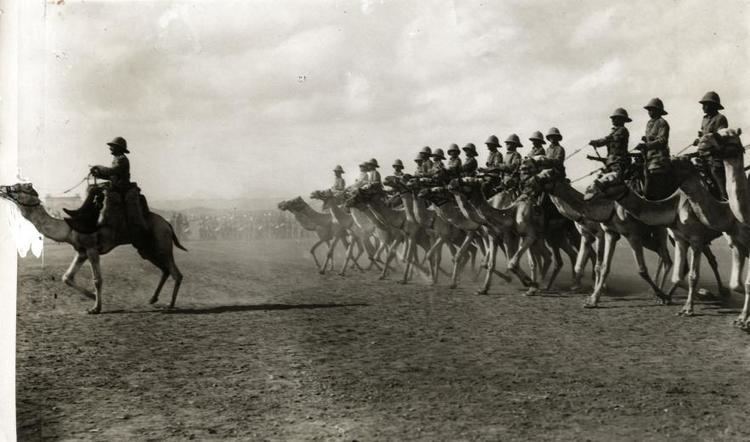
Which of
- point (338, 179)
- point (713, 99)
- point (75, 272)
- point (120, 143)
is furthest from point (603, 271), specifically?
point (75, 272)

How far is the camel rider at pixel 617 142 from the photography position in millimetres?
11578

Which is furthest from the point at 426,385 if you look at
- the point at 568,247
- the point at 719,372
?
the point at 568,247

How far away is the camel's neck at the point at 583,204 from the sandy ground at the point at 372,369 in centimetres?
152

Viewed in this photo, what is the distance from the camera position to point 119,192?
35.5ft

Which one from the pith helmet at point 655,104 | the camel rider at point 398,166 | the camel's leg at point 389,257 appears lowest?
the camel's leg at point 389,257

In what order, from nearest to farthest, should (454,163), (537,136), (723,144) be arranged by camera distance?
1. (723,144)
2. (537,136)
3. (454,163)

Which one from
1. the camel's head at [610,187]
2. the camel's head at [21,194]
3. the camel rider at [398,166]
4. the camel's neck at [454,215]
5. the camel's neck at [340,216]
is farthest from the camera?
the camel's neck at [340,216]

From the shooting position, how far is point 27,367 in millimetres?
8320

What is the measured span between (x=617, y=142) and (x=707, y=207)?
242cm

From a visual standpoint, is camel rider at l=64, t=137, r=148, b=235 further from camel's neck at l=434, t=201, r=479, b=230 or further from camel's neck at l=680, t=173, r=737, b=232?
camel's neck at l=680, t=173, r=737, b=232

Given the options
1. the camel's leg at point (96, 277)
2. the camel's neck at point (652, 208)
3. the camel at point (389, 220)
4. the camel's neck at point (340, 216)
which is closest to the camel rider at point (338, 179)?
the camel at point (389, 220)

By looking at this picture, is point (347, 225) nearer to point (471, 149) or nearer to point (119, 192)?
point (471, 149)

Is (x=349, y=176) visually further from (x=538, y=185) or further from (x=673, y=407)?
(x=673, y=407)

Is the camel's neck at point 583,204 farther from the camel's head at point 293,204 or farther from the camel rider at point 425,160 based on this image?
the camel's head at point 293,204
